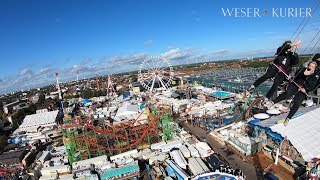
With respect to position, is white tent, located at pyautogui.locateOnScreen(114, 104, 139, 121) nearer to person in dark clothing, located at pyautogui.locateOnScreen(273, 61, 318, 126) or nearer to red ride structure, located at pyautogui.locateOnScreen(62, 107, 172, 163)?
red ride structure, located at pyautogui.locateOnScreen(62, 107, 172, 163)

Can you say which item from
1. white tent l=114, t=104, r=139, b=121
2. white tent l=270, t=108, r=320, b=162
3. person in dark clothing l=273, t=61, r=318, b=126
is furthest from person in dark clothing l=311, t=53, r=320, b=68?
white tent l=114, t=104, r=139, b=121

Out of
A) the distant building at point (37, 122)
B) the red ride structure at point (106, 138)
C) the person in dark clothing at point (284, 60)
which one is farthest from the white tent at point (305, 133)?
the distant building at point (37, 122)

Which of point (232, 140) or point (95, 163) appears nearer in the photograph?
point (95, 163)

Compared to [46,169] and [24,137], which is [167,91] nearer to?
[24,137]

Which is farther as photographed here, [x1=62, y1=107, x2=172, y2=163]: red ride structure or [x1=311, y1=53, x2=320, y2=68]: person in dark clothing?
[x1=62, y1=107, x2=172, y2=163]: red ride structure

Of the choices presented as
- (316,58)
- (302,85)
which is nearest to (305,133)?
(302,85)

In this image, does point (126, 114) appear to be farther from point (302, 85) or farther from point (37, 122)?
point (302, 85)

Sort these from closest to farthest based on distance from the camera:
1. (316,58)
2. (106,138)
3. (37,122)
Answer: (316,58)
(106,138)
(37,122)

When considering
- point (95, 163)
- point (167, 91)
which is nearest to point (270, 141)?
point (95, 163)

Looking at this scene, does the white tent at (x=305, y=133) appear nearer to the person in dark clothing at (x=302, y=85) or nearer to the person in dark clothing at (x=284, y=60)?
the person in dark clothing at (x=302, y=85)

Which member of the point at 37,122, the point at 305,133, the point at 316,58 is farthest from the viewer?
the point at 37,122

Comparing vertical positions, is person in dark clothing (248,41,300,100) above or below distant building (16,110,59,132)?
above
